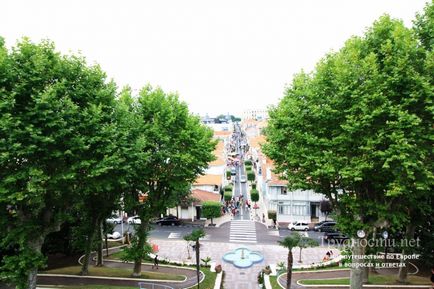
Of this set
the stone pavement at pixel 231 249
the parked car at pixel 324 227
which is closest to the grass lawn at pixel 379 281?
the stone pavement at pixel 231 249

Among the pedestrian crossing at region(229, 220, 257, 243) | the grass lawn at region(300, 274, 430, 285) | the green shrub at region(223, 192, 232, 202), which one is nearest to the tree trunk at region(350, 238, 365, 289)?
the grass lawn at region(300, 274, 430, 285)

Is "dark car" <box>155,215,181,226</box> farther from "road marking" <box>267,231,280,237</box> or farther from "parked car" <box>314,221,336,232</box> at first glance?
"parked car" <box>314,221,336,232</box>

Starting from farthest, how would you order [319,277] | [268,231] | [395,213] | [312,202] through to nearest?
[312,202]
[268,231]
[319,277]
[395,213]

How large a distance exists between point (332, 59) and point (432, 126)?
6.34 metres

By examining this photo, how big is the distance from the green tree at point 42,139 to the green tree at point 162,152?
17.0 ft

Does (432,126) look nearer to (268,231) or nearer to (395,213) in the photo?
(395,213)

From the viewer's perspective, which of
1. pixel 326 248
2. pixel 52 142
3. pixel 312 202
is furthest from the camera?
pixel 312 202

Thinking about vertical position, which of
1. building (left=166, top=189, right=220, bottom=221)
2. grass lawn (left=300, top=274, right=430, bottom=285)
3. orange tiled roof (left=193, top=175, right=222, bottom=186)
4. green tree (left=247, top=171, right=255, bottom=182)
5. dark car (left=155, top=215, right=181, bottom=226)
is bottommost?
grass lawn (left=300, top=274, right=430, bottom=285)

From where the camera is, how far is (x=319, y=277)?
1163 inches

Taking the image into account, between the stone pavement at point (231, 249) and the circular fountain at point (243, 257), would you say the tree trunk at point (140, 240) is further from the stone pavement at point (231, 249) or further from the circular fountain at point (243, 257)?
the circular fountain at point (243, 257)

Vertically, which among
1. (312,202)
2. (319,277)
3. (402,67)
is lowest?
(319,277)

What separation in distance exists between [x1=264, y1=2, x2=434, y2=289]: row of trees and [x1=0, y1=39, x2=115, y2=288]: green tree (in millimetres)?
11252

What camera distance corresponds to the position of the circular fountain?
33469 millimetres

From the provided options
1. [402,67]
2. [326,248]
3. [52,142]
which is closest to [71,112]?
[52,142]
